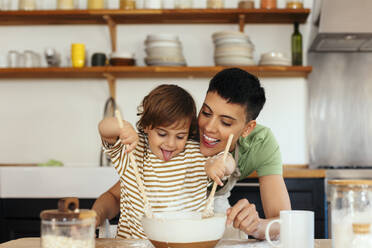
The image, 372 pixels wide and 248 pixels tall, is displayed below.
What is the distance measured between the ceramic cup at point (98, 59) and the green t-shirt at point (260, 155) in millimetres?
1605

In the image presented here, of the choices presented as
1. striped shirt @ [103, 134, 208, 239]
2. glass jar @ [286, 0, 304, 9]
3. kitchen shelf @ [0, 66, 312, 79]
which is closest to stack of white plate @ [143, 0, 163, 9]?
kitchen shelf @ [0, 66, 312, 79]

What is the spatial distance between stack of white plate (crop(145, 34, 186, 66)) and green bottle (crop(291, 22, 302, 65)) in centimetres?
74

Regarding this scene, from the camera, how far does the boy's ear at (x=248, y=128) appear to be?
157 centimetres

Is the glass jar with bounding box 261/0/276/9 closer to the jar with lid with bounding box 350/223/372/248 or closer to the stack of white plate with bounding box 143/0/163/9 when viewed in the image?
the stack of white plate with bounding box 143/0/163/9

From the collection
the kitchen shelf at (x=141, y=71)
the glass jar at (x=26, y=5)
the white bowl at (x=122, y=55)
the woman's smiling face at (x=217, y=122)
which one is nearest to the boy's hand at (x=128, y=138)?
the woman's smiling face at (x=217, y=122)

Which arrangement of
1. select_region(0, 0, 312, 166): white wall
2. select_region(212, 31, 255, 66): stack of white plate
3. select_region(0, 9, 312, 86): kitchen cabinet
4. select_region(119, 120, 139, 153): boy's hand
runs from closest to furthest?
select_region(119, 120, 139, 153): boy's hand < select_region(212, 31, 255, 66): stack of white plate < select_region(0, 9, 312, 86): kitchen cabinet < select_region(0, 0, 312, 166): white wall

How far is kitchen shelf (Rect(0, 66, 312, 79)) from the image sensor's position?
2.91m

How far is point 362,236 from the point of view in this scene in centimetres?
89

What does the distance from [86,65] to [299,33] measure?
1436 mm

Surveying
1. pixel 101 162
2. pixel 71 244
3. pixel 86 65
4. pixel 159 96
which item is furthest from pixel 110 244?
pixel 86 65

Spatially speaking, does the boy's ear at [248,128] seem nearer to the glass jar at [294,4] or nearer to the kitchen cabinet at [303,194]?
the kitchen cabinet at [303,194]

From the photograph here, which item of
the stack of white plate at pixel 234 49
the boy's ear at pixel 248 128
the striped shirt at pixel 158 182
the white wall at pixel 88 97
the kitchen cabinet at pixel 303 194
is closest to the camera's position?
the striped shirt at pixel 158 182

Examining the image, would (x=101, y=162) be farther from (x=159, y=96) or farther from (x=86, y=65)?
(x=159, y=96)

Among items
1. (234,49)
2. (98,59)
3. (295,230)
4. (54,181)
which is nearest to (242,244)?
(295,230)
